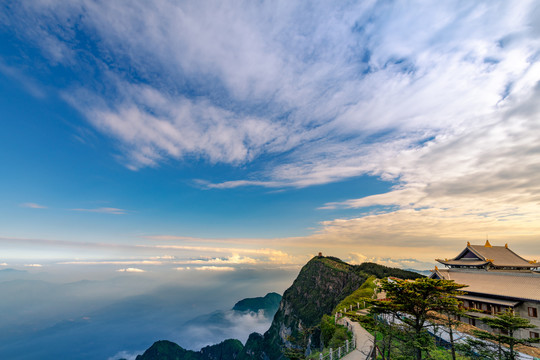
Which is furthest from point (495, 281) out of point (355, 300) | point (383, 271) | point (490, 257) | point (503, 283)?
point (383, 271)

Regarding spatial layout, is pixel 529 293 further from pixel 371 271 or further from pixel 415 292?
pixel 371 271

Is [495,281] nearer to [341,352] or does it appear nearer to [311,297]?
[341,352]

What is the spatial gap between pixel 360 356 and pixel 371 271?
3367 inches

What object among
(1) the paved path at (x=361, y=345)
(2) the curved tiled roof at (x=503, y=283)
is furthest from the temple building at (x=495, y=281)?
(1) the paved path at (x=361, y=345)

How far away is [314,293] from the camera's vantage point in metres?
123

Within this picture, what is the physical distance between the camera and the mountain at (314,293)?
320ft

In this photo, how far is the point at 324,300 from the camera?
112250 millimetres

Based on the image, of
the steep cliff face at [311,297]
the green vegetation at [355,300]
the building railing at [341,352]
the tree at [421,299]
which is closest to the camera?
the tree at [421,299]

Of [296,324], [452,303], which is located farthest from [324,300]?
[452,303]

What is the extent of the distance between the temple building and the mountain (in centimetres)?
4487

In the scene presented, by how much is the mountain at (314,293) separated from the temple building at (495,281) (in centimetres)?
4487

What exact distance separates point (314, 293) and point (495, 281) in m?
97.5

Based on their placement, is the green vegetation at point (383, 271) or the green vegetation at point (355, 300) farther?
the green vegetation at point (383, 271)

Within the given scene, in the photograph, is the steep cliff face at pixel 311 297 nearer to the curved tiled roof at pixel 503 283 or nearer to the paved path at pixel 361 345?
the curved tiled roof at pixel 503 283
